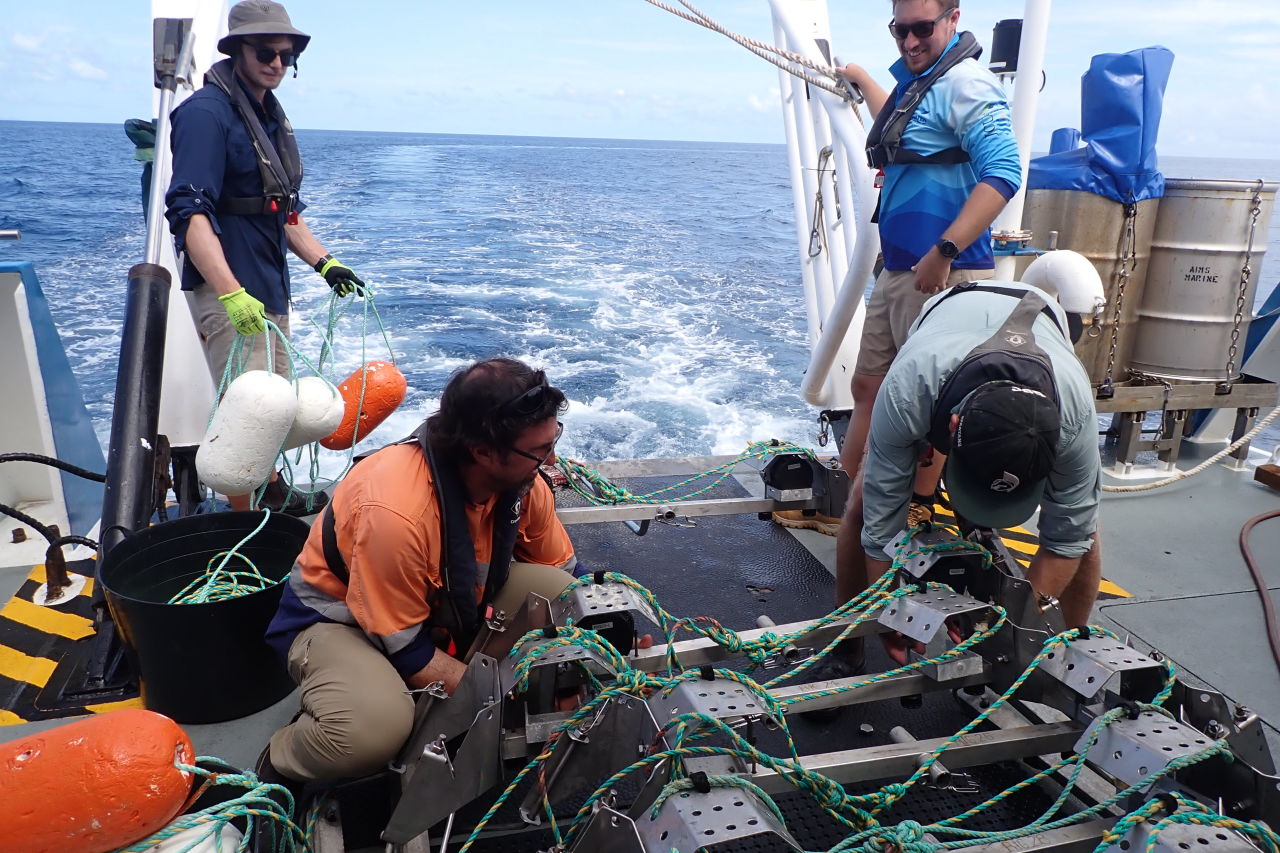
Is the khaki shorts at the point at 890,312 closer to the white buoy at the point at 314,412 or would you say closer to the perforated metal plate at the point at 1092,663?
the perforated metal plate at the point at 1092,663

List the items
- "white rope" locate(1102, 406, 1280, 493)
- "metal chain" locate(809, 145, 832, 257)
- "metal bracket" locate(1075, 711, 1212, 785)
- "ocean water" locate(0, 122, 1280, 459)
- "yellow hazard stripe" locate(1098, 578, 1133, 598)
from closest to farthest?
1. "metal bracket" locate(1075, 711, 1212, 785)
2. "yellow hazard stripe" locate(1098, 578, 1133, 598)
3. "white rope" locate(1102, 406, 1280, 493)
4. "metal chain" locate(809, 145, 832, 257)
5. "ocean water" locate(0, 122, 1280, 459)

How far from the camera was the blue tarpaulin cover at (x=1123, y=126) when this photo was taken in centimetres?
459

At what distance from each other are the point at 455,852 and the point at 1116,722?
142 centimetres

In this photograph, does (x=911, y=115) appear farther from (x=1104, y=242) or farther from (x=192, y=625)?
(x=192, y=625)

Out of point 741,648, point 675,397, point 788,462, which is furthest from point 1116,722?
point 675,397

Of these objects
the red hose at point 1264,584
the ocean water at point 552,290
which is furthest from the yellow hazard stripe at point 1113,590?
the ocean water at point 552,290

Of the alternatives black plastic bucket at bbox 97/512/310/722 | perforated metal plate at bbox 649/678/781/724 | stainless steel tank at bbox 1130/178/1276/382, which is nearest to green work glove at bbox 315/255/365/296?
black plastic bucket at bbox 97/512/310/722

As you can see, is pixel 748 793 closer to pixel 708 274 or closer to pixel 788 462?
pixel 788 462

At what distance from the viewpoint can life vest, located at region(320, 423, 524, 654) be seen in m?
2.01

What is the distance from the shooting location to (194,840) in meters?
1.53

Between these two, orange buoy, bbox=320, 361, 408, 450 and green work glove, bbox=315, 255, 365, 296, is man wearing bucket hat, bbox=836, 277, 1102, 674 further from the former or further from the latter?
green work glove, bbox=315, 255, 365, 296

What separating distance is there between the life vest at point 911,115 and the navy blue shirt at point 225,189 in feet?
7.13

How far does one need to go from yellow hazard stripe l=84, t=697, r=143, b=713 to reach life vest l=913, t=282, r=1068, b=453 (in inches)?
90.1

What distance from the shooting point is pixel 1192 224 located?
15.6 ft
